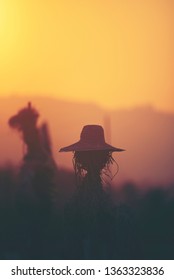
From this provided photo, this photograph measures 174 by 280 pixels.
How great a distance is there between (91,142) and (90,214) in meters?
0.54

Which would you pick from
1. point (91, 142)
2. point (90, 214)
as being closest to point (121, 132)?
point (91, 142)

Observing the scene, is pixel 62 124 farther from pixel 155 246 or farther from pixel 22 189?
pixel 155 246

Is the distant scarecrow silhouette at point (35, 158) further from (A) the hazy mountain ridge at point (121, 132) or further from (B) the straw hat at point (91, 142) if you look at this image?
(B) the straw hat at point (91, 142)

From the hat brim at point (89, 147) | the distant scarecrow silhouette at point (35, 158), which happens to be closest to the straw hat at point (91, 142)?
the hat brim at point (89, 147)

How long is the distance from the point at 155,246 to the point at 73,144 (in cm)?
97

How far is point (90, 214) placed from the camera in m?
7.79

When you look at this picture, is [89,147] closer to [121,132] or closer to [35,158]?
[121,132]

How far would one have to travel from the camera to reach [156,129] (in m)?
7.77

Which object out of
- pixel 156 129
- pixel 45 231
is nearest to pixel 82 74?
pixel 156 129

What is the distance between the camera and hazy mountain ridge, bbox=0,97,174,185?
7750 millimetres

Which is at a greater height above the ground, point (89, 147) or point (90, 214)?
point (89, 147)

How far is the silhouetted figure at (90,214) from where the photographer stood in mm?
7777

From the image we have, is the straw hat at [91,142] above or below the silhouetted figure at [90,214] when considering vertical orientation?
above

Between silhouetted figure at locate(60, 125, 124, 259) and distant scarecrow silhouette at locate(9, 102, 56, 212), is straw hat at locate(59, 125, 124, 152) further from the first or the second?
distant scarecrow silhouette at locate(9, 102, 56, 212)
